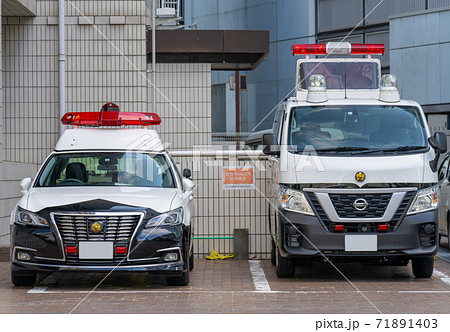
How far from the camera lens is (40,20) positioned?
1608 cm

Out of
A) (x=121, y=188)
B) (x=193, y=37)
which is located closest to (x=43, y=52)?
(x=193, y=37)

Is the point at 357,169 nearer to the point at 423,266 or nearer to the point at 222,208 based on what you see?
the point at 423,266

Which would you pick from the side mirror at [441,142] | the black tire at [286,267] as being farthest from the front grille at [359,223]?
the side mirror at [441,142]

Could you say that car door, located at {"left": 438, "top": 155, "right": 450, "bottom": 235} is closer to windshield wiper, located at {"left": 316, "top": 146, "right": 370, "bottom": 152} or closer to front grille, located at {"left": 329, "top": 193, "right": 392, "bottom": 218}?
windshield wiper, located at {"left": 316, "top": 146, "right": 370, "bottom": 152}

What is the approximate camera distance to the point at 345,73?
643 inches

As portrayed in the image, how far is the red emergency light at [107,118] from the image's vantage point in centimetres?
1089

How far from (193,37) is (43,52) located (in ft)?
10.2

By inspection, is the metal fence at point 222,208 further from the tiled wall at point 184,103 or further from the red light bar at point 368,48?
the red light bar at point 368,48

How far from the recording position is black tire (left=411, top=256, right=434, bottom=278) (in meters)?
10.3

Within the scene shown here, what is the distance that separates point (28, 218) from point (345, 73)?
8944 mm

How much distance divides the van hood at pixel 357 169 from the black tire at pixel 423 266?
3.60 feet

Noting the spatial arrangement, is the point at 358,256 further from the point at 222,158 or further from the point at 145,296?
the point at 222,158

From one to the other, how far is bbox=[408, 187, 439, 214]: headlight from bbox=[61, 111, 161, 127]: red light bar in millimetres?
3719

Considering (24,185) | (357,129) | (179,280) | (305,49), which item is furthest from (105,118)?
(305,49)
